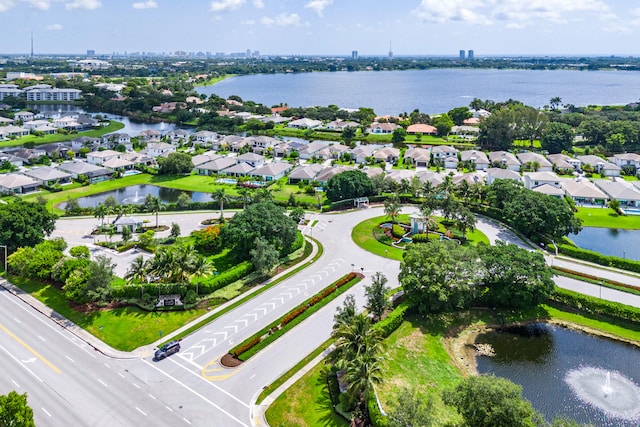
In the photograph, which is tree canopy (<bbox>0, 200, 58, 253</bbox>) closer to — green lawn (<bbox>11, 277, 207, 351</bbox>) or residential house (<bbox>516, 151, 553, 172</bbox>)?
green lawn (<bbox>11, 277, 207, 351</bbox>)

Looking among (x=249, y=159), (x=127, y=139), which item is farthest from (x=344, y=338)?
(x=127, y=139)

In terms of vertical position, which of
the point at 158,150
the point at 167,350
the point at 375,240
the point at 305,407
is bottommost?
the point at 305,407

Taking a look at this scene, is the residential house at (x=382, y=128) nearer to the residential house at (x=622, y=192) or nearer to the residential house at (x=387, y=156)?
the residential house at (x=387, y=156)

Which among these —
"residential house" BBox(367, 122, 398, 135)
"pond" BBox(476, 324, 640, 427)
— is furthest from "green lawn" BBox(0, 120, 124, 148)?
"pond" BBox(476, 324, 640, 427)

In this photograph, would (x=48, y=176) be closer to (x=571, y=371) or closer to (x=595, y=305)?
(x=571, y=371)

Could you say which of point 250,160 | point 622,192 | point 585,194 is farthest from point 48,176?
point 622,192

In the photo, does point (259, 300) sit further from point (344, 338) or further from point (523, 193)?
point (523, 193)
